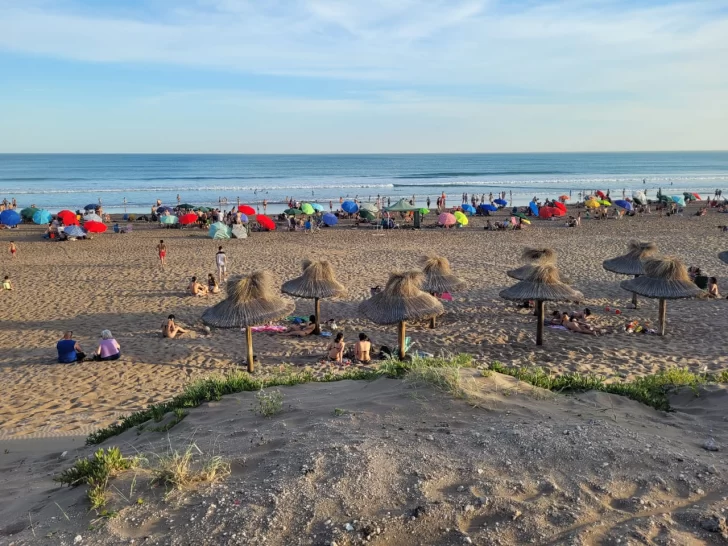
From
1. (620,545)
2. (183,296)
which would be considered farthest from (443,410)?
(183,296)

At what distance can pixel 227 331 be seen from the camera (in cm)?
1261

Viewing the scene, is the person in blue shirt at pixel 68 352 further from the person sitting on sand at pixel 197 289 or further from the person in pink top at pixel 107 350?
the person sitting on sand at pixel 197 289

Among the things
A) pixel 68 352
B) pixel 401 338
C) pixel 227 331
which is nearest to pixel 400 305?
pixel 401 338

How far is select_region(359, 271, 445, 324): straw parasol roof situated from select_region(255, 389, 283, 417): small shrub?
379cm

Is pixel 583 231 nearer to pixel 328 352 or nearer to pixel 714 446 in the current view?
pixel 328 352

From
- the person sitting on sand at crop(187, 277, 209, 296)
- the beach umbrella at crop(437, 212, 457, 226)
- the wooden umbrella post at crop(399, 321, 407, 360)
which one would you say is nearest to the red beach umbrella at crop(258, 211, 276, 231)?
the beach umbrella at crop(437, 212, 457, 226)

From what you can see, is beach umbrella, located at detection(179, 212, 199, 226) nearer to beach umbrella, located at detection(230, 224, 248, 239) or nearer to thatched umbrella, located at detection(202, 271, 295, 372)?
beach umbrella, located at detection(230, 224, 248, 239)

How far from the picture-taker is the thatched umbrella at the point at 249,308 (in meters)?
9.80

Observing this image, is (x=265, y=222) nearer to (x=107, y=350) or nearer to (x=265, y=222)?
(x=265, y=222)

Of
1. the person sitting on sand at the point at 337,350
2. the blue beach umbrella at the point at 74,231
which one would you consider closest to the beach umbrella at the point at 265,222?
the blue beach umbrella at the point at 74,231

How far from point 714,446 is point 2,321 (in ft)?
47.1

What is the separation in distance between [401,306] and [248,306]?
2714mm

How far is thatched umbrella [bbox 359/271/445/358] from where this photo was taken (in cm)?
990

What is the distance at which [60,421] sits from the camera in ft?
25.8
